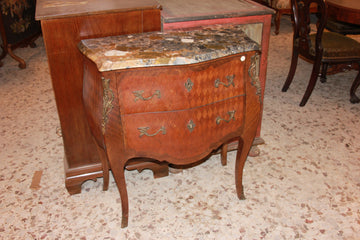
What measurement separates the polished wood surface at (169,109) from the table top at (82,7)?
Result: 253mm

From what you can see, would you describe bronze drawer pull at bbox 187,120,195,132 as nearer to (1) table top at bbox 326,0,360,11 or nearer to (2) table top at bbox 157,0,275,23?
(2) table top at bbox 157,0,275,23

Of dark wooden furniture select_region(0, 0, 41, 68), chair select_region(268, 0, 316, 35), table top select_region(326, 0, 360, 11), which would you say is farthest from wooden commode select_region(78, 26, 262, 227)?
chair select_region(268, 0, 316, 35)

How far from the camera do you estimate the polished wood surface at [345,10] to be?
2.85 m

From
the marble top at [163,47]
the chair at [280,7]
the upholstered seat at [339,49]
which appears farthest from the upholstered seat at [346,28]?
the marble top at [163,47]

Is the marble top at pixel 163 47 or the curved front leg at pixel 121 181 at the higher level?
the marble top at pixel 163 47

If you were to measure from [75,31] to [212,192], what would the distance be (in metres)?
1.24

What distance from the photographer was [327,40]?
3146mm

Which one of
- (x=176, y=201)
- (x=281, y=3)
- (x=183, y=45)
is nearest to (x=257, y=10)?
(x=183, y=45)

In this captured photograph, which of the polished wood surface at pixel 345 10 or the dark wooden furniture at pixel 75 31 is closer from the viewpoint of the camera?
the dark wooden furniture at pixel 75 31

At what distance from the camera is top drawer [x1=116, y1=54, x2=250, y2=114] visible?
1523mm

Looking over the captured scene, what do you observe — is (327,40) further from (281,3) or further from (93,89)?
(93,89)

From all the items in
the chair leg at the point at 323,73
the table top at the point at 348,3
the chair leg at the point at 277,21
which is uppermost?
the table top at the point at 348,3

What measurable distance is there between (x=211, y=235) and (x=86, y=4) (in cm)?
142

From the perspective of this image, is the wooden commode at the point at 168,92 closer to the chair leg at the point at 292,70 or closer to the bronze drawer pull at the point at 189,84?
the bronze drawer pull at the point at 189,84
